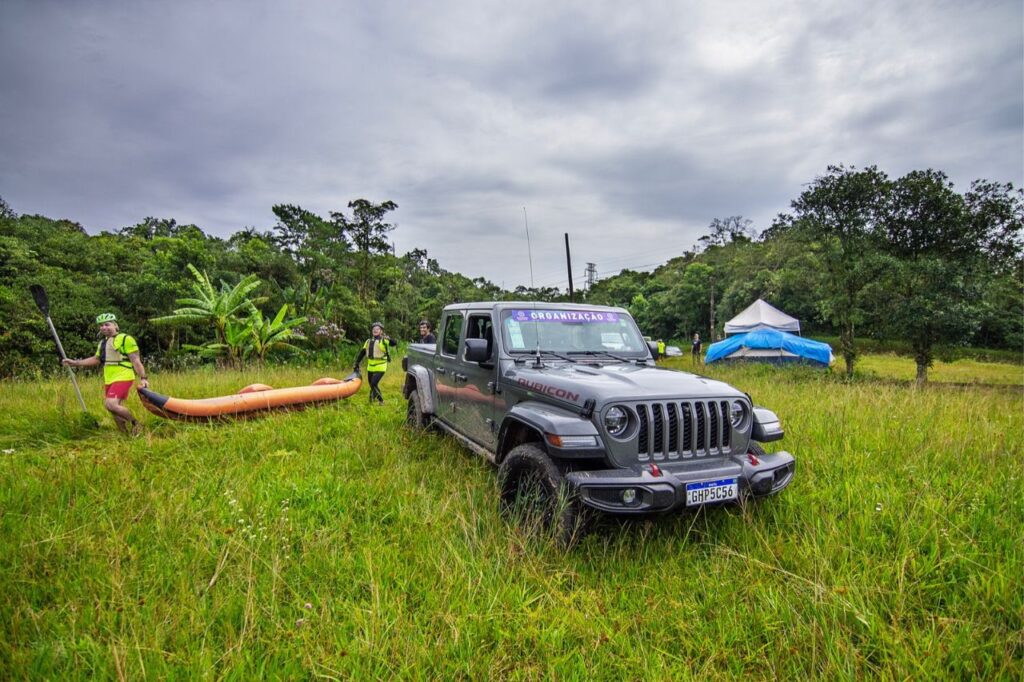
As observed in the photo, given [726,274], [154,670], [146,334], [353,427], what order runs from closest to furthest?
[154,670], [353,427], [146,334], [726,274]

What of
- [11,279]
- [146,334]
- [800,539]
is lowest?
[800,539]

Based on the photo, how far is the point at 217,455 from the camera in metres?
4.84

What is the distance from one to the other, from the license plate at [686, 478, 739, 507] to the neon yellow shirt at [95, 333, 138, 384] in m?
6.76

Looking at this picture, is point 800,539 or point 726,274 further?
point 726,274

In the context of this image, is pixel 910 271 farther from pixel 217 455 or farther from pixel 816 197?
pixel 217 455

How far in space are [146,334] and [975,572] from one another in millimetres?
23614

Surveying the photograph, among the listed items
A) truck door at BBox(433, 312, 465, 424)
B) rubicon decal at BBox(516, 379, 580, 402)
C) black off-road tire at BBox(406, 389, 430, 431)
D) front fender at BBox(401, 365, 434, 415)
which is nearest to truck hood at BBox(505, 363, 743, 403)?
rubicon decal at BBox(516, 379, 580, 402)

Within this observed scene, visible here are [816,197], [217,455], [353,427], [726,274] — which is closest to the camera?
→ [217,455]

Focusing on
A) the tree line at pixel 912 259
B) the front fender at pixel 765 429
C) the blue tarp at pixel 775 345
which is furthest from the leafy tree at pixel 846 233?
the front fender at pixel 765 429

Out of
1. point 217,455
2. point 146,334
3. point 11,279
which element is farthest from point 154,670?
point 11,279

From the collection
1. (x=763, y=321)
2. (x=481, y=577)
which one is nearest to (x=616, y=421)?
(x=481, y=577)

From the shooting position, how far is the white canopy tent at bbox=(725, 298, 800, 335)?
2547cm

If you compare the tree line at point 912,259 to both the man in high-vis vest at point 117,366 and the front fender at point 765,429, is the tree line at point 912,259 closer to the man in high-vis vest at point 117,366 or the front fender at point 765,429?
the front fender at point 765,429

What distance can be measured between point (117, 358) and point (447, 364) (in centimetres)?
452
